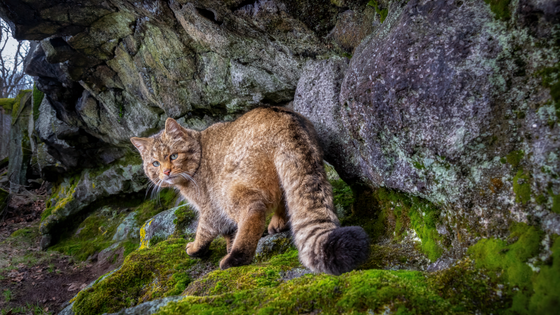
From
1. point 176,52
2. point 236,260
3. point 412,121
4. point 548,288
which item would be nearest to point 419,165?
point 412,121

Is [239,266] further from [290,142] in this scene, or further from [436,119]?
[436,119]

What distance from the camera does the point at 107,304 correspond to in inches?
142

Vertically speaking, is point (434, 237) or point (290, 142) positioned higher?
point (290, 142)

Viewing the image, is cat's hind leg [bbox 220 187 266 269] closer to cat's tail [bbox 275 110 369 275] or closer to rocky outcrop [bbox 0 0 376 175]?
cat's tail [bbox 275 110 369 275]

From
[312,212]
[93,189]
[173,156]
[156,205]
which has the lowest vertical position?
[156,205]

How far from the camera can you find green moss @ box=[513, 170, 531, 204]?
1.92 metres

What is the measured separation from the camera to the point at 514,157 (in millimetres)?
2020

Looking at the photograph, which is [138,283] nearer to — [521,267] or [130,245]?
[521,267]

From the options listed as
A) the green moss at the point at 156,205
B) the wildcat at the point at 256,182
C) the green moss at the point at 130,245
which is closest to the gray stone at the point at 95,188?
the green moss at the point at 156,205

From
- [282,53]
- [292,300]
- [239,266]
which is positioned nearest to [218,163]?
[239,266]

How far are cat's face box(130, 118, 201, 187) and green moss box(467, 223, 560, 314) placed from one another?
3.82m

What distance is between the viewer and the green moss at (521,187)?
6.30 feet

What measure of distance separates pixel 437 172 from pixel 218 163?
9.45 feet

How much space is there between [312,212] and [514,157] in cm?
166
